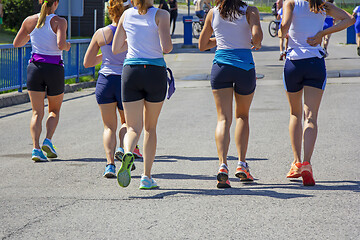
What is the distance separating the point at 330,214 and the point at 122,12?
2873mm

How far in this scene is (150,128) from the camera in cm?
602

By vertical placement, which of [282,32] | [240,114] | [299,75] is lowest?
[240,114]

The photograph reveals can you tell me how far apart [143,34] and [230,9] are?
831 millimetres

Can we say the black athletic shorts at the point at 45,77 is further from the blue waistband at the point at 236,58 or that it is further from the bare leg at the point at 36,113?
the blue waistband at the point at 236,58

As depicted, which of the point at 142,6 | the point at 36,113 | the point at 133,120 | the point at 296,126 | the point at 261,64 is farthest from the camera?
the point at 261,64

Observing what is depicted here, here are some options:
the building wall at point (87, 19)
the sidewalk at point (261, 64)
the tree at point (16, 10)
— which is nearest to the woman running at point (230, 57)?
the sidewalk at point (261, 64)

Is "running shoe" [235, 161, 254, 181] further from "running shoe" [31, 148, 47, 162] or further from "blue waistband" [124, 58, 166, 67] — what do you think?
"running shoe" [31, 148, 47, 162]

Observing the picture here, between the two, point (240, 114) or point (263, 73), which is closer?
point (240, 114)

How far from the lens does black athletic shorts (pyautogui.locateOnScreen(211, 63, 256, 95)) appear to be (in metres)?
6.02

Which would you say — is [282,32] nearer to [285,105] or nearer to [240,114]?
[240,114]

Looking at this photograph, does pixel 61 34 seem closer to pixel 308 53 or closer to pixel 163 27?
pixel 163 27

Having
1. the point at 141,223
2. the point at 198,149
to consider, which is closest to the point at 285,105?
the point at 198,149

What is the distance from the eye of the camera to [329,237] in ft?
14.6

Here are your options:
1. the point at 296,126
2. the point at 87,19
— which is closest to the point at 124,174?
the point at 296,126
